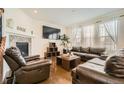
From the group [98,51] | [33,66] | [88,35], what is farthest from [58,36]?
[33,66]

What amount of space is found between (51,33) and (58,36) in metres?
0.70

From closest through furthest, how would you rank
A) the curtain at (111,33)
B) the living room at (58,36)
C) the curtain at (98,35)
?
the living room at (58,36) → the curtain at (111,33) → the curtain at (98,35)

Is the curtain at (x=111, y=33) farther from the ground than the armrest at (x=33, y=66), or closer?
farther from the ground

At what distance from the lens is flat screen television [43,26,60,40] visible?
Result: 6.09 meters

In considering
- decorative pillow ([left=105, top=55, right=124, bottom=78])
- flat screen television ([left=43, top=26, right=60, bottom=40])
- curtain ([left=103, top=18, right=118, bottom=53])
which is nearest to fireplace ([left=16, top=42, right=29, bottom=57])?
flat screen television ([left=43, top=26, right=60, bottom=40])

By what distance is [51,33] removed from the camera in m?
6.48

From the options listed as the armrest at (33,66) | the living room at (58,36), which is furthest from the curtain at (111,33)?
the armrest at (33,66)

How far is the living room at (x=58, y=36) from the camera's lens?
260 cm

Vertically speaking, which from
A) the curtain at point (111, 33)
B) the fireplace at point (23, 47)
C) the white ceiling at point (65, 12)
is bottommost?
the fireplace at point (23, 47)

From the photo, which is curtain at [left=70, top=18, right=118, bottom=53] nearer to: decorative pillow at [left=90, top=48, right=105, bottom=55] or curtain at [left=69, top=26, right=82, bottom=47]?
curtain at [left=69, top=26, right=82, bottom=47]

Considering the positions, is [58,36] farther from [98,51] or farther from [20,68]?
[20,68]

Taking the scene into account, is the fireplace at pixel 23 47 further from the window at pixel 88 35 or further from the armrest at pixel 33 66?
the window at pixel 88 35
